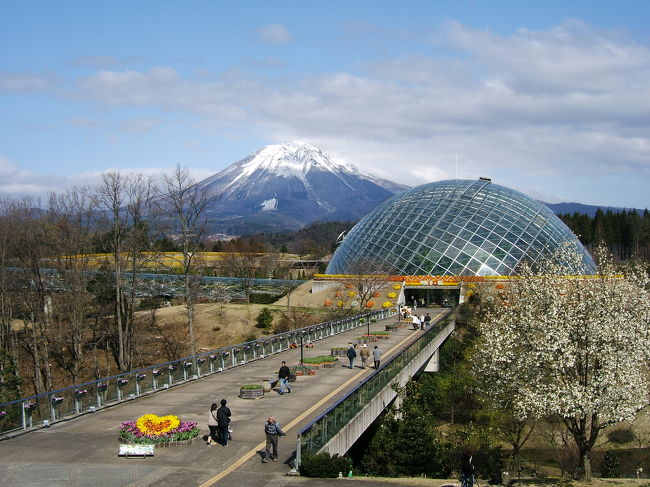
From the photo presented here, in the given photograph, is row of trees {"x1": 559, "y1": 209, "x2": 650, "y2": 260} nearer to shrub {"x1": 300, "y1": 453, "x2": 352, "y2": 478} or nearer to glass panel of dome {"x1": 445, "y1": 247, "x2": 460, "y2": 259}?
glass panel of dome {"x1": 445, "y1": 247, "x2": 460, "y2": 259}

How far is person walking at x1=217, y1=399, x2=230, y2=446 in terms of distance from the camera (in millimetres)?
17547

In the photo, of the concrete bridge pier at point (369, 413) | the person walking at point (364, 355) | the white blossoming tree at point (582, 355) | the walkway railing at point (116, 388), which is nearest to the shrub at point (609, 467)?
the white blossoming tree at point (582, 355)

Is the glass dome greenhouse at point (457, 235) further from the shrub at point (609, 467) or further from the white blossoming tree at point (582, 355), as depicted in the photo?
the white blossoming tree at point (582, 355)

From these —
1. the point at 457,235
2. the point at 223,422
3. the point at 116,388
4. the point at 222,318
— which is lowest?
the point at 222,318

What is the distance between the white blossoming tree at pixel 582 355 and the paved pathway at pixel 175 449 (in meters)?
7.00

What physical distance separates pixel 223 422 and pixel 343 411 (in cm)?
378

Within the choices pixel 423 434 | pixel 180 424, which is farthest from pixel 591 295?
pixel 180 424

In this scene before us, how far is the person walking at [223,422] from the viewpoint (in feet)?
57.6

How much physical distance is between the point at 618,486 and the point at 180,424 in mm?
12978

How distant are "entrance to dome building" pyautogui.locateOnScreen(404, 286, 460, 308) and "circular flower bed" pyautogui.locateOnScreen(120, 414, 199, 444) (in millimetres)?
49907

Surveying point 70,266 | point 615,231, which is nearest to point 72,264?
point 70,266

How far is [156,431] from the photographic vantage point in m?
17.7

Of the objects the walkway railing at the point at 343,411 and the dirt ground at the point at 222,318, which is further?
the dirt ground at the point at 222,318

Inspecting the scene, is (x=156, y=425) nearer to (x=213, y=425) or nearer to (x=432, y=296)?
(x=213, y=425)
